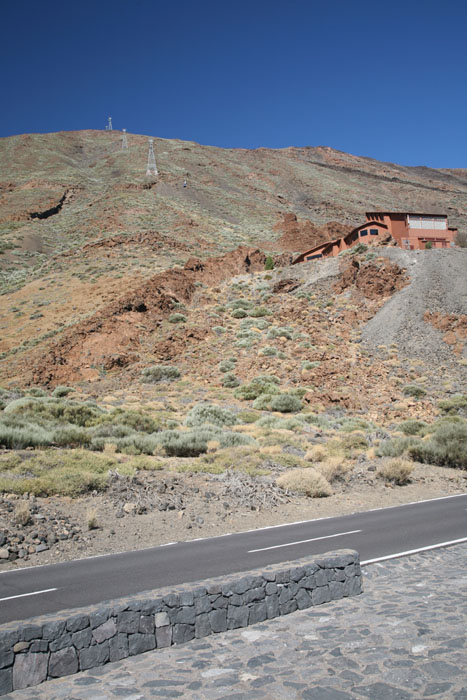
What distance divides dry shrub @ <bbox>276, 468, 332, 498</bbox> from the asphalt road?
2.17m

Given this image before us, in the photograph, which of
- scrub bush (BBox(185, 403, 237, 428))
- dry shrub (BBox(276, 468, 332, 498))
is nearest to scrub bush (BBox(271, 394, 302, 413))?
scrub bush (BBox(185, 403, 237, 428))

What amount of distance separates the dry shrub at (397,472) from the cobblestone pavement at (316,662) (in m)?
10.7

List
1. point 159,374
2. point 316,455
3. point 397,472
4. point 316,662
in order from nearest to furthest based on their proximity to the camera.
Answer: point 316,662, point 397,472, point 316,455, point 159,374

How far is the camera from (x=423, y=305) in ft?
125

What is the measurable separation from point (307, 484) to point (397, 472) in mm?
3485

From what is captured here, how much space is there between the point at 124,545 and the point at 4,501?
10.1ft

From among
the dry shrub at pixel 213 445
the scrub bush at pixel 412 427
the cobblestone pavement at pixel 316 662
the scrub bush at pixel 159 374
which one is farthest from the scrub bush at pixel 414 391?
the cobblestone pavement at pixel 316 662

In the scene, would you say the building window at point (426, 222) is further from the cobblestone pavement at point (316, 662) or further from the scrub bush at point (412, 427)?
the cobblestone pavement at point (316, 662)

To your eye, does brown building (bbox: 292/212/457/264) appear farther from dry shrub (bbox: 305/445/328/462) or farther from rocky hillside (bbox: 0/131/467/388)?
dry shrub (bbox: 305/445/328/462)

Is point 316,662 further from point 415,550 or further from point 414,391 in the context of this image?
point 414,391

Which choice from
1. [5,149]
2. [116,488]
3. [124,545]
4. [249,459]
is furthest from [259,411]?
[5,149]

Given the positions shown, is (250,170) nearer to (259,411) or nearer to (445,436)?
(259,411)

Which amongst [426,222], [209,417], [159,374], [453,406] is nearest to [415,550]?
[209,417]

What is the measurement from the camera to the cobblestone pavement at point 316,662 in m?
4.06
